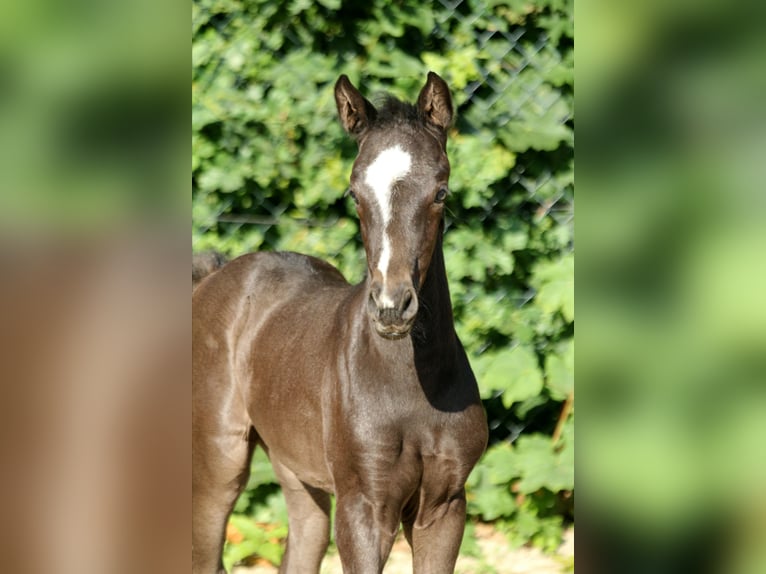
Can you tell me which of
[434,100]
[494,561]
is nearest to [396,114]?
[434,100]

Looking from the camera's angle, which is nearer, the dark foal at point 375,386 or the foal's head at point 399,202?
the foal's head at point 399,202

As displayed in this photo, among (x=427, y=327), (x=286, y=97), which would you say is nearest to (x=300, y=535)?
(x=427, y=327)

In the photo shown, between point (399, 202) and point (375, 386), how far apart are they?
583mm

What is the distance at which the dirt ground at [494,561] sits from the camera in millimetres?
4336

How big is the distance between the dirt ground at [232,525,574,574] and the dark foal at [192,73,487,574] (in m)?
0.79

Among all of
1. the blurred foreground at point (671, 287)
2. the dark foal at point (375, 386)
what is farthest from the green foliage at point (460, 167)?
the blurred foreground at point (671, 287)

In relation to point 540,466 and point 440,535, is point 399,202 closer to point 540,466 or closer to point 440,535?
point 440,535

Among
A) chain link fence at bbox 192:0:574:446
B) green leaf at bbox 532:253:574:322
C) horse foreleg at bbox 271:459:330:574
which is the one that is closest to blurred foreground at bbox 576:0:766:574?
horse foreleg at bbox 271:459:330:574

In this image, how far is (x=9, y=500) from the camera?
651 millimetres

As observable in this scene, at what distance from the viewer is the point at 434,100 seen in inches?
113

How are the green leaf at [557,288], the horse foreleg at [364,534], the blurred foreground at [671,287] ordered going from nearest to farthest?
the blurred foreground at [671,287], the horse foreleg at [364,534], the green leaf at [557,288]

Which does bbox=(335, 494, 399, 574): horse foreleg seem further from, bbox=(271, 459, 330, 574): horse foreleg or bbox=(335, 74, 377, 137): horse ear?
bbox=(335, 74, 377, 137): horse ear

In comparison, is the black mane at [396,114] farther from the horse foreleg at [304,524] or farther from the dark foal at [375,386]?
the horse foreleg at [304,524]

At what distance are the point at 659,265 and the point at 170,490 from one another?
1.26ft
